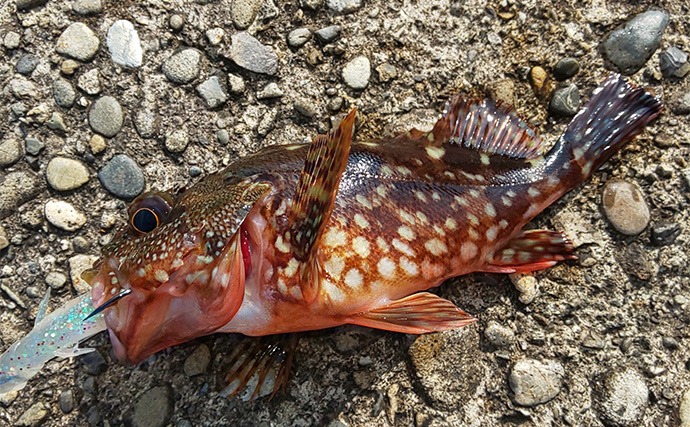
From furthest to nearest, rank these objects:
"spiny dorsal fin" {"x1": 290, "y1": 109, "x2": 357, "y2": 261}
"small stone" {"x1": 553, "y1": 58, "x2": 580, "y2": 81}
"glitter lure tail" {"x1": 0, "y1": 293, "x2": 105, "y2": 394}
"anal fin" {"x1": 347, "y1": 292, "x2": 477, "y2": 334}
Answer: "small stone" {"x1": 553, "y1": 58, "x2": 580, "y2": 81}, "anal fin" {"x1": 347, "y1": 292, "x2": 477, "y2": 334}, "glitter lure tail" {"x1": 0, "y1": 293, "x2": 105, "y2": 394}, "spiny dorsal fin" {"x1": 290, "y1": 109, "x2": 357, "y2": 261}

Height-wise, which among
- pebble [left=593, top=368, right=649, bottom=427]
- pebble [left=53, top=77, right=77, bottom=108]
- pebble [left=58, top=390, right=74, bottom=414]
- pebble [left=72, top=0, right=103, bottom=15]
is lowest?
pebble [left=58, top=390, right=74, bottom=414]

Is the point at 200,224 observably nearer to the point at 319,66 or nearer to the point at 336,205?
the point at 336,205

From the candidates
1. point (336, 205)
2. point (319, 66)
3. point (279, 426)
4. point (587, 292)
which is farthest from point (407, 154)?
point (279, 426)

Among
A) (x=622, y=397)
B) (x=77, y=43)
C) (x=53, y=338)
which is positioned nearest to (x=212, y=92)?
(x=77, y=43)

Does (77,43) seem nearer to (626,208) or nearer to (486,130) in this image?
(486,130)

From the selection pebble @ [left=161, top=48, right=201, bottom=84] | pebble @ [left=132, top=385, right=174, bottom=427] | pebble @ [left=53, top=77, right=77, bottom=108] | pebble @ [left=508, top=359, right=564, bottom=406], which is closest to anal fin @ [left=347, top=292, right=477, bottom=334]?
pebble @ [left=508, top=359, right=564, bottom=406]

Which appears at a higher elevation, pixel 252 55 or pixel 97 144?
pixel 252 55

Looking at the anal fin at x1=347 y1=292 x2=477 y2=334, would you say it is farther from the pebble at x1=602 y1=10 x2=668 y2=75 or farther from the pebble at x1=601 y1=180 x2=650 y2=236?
the pebble at x1=602 y1=10 x2=668 y2=75

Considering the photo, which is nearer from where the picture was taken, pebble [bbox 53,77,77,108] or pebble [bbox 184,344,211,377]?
pebble [bbox 184,344,211,377]
